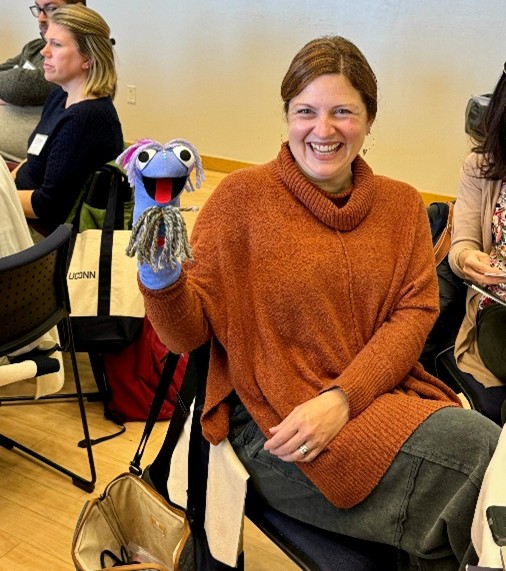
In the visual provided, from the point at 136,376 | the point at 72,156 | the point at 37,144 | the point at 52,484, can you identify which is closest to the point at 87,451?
the point at 52,484

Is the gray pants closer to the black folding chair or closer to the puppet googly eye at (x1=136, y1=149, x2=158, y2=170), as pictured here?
the puppet googly eye at (x1=136, y1=149, x2=158, y2=170)

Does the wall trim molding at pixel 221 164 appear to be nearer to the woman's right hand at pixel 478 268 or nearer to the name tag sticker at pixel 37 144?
the name tag sticker at pixel 37 144

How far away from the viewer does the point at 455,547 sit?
952mm

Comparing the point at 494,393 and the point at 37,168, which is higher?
the point at 37,168

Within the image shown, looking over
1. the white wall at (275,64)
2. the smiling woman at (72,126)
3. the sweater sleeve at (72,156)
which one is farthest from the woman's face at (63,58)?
the white wall at (275,64)

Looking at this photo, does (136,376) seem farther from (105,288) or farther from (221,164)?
(221,164)

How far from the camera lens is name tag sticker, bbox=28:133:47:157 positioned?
2.12m

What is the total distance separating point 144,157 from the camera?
34.9 inches

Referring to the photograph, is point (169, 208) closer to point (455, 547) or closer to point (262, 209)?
point (262, 209)

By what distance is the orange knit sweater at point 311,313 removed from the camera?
1.06m

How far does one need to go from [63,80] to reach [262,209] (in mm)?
1325

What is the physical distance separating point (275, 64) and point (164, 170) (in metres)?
3.87

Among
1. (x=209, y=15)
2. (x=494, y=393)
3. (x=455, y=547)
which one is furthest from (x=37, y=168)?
(x=209, y=15)

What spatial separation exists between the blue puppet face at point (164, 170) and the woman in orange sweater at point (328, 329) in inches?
5.2
